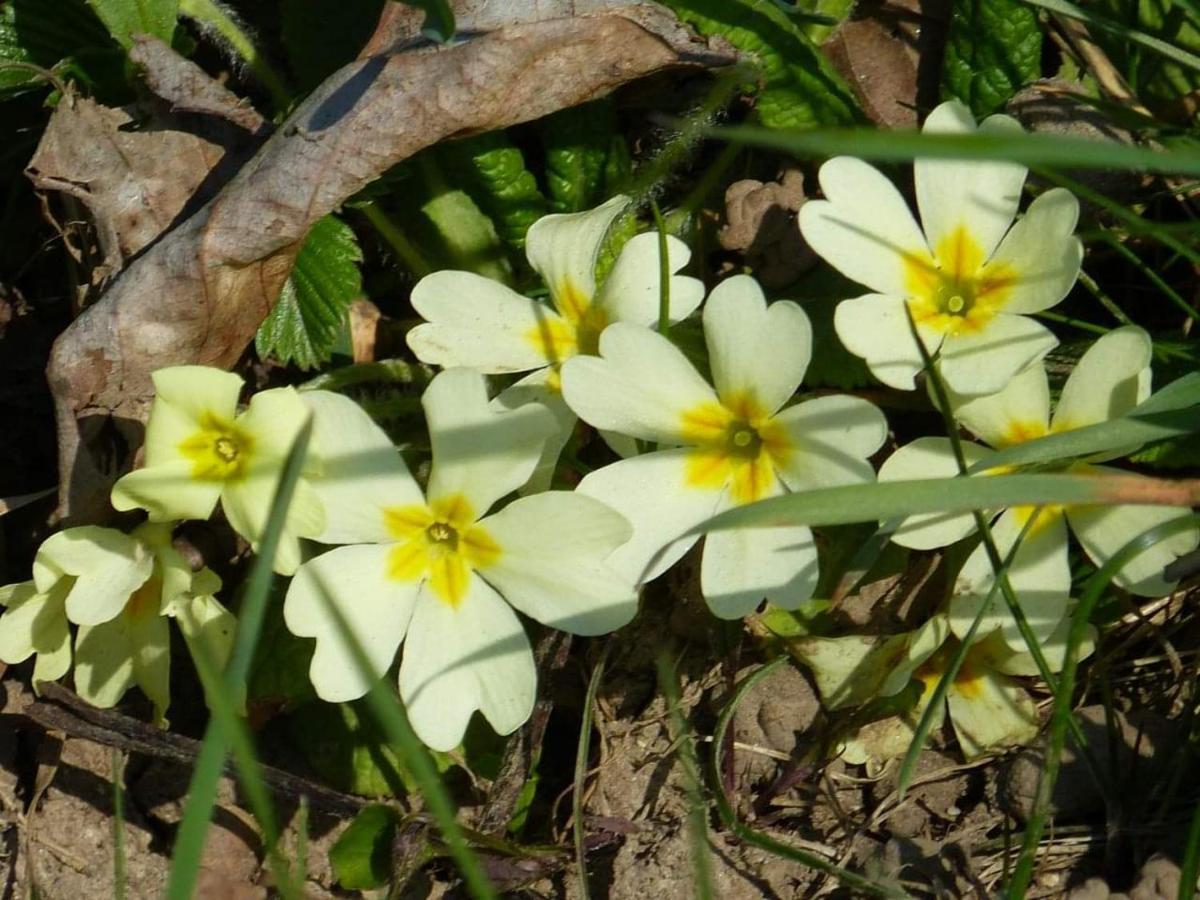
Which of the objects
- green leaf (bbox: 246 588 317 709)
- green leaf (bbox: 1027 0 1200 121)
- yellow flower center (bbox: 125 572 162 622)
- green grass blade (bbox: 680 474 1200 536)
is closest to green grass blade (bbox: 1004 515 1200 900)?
green grass blade (bbox: 680 474 1200 536)

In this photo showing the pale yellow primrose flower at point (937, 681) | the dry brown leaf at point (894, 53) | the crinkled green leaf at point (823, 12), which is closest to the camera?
the pale yellow primrose flower at point (937, 681)

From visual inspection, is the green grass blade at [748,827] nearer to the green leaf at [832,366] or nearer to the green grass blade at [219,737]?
the green leaf at [832,366]

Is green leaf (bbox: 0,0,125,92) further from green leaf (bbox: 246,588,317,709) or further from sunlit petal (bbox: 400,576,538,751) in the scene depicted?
sunlit petal (bbox: 400,576,538,751)

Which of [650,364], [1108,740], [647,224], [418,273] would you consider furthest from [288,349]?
[1108,740]

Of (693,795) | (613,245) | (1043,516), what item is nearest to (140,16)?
(613,245)

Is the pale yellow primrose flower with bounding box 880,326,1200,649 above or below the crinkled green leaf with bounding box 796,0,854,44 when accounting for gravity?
below

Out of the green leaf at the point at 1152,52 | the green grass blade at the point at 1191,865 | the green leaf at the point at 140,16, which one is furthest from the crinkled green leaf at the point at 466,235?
the green grass blade at the point at 1191,865
